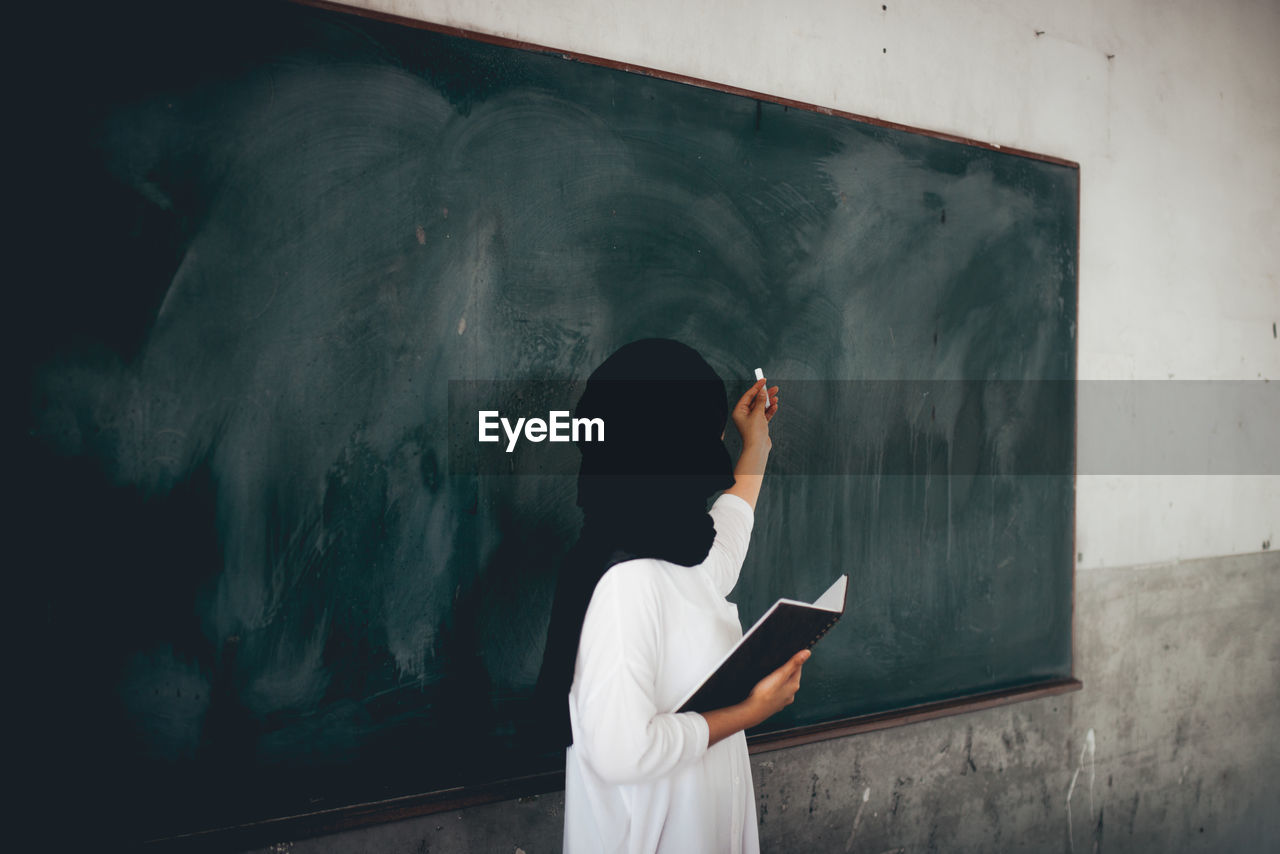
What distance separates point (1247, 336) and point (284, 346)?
3.19 metres

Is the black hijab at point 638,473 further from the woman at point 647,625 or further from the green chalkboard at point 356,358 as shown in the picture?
the green chalkboard at point 356,358

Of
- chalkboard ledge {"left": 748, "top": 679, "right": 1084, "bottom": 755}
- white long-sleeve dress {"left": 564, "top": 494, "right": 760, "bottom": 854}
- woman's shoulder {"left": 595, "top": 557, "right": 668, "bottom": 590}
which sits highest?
woman's shoulder {"left": 595, "top": 557, "right": 668, "bottom": 590}

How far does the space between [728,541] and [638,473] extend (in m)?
0.41

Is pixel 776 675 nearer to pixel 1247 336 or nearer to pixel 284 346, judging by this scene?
pixel 284 346

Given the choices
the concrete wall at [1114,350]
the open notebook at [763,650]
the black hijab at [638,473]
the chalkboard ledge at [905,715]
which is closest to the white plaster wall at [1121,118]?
the concrete wall at [1114,350]

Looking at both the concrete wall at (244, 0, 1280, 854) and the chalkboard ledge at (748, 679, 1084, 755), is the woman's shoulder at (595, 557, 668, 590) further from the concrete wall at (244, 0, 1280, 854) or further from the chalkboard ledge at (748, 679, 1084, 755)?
the chalkboard ledge at (748, 679, 1084, 755)

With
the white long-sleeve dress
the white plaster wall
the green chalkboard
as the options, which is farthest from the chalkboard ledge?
the white long-sleeve dress

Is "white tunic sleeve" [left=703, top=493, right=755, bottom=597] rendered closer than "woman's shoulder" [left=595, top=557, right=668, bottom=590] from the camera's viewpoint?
No

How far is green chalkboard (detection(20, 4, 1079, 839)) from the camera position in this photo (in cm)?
126

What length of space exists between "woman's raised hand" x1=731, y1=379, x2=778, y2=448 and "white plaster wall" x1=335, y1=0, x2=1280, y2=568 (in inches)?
30.0

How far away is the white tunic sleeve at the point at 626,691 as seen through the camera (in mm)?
1047

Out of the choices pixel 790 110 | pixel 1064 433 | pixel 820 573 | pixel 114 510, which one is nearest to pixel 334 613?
pixel 114 510

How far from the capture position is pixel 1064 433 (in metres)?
2.33

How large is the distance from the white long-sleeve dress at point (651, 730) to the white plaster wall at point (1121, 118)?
3.94 ft
